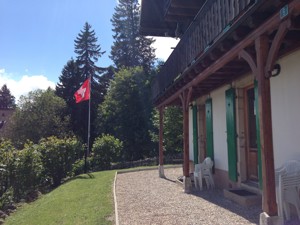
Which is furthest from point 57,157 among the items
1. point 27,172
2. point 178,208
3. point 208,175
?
point 178,208

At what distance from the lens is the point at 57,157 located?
53.2ft

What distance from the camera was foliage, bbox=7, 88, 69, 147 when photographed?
105 feet

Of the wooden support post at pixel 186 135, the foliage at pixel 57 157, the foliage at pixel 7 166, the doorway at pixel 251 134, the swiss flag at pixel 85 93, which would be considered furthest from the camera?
the swiss flag at pixel 85 93

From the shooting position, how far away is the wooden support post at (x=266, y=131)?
4.37 m

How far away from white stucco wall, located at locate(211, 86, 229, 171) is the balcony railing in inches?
56.8

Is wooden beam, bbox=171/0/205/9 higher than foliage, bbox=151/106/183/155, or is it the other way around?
wooden beam, bbox=171/0/205/9

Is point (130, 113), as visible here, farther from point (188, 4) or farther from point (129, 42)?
point (188, 4)

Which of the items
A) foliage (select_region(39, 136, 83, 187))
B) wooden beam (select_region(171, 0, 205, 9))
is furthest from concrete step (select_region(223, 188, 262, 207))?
foliage (select_region(39, 136, 83, 187))

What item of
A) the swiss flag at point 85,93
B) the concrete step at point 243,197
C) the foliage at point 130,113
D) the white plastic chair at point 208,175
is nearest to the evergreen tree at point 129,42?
the foliage at point 130,113

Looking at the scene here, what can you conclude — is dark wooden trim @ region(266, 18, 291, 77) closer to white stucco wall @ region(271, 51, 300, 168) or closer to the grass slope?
white stucco wall @ region(271, 51, 300, 168)

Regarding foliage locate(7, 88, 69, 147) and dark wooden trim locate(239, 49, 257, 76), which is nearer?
dark wooden trim locate(239, 49, 257, 76)

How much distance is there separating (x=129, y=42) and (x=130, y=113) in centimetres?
1698

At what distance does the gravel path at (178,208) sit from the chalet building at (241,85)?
2.46 ft

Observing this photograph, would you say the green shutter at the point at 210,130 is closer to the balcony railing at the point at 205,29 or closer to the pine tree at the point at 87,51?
the balcony railing at the point at 205,29
